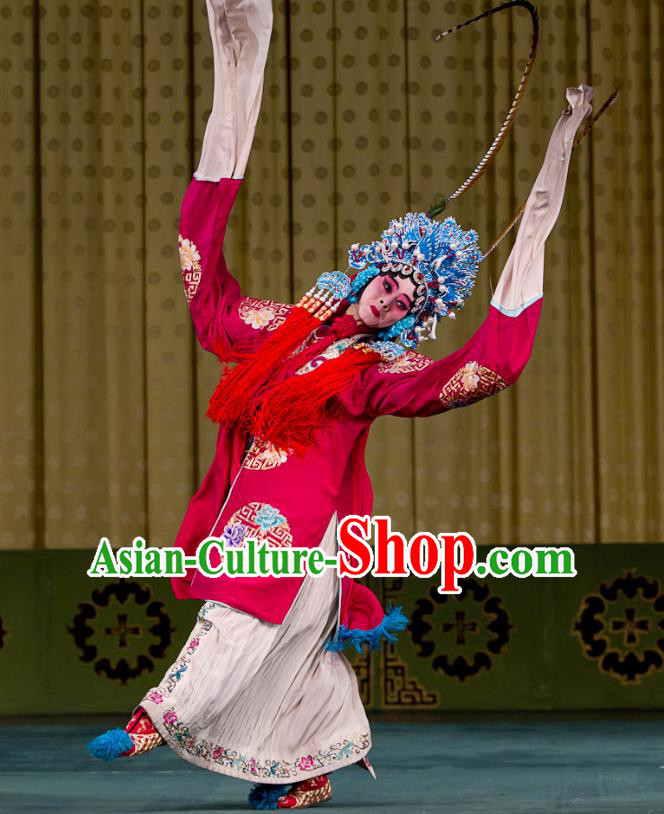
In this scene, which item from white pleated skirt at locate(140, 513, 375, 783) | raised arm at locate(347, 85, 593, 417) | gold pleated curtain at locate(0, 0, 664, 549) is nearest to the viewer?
raised arm at locate(347, 85, 593, 417)

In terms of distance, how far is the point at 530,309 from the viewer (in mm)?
2594

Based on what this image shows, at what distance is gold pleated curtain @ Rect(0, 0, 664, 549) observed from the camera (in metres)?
4.77

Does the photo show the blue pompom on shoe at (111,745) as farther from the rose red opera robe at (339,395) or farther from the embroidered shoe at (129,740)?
the rose red opera robe at (339,395)

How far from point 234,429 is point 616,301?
2233mm

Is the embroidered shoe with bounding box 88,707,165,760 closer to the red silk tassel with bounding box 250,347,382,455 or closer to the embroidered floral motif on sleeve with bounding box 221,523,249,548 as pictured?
the embroidered floral motif on sleeve with bounding box 221,523,249,548

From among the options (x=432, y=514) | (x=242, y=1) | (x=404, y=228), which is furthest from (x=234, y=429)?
(x=432, y=514)

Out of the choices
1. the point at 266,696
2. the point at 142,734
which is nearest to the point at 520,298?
the point at 266,696

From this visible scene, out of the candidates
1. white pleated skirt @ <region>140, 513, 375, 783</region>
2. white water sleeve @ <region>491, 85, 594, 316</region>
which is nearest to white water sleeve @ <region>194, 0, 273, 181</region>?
white water sleeve @ <region>491, 85, 594, 316</region>

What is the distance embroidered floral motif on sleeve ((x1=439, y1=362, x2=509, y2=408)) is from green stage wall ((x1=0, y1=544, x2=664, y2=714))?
2226 millimetres

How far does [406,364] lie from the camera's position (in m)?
2.78

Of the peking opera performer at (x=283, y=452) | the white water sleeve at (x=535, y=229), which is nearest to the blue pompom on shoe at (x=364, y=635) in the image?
the peking opera performer at (x=283, y=452)

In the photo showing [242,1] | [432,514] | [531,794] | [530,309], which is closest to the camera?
[530,309]

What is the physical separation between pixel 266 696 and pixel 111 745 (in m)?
0.34

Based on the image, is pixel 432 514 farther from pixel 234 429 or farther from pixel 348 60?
pixel 234 429
